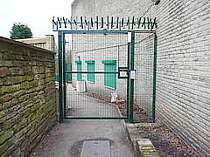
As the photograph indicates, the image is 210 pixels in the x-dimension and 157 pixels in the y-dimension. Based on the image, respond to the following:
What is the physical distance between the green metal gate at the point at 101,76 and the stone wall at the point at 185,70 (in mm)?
710

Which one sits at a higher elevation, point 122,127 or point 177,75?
point 177,75

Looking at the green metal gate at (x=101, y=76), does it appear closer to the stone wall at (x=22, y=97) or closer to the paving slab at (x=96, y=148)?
the stone wall at (x=22, y=97)

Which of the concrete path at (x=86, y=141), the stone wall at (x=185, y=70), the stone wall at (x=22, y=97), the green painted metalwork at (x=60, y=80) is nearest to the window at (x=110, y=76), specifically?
the concrete path at (x=86, y=141)

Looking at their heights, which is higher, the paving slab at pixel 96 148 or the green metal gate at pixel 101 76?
the green metal gate at pixel 101 76

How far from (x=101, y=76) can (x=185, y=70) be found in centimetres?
767

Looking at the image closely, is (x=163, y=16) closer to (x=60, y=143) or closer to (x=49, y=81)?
(x=49, y=81)

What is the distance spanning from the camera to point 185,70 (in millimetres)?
4398

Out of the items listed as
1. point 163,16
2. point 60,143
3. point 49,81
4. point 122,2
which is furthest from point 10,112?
point 122,2

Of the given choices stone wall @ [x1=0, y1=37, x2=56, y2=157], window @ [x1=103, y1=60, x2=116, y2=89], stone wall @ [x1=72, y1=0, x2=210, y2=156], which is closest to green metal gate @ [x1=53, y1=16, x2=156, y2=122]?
window @ [x1=103, y1=60, x2=116, y2=89]

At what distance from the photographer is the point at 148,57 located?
7.63 m

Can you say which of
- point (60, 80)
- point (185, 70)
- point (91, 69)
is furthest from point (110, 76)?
point (185, 70)

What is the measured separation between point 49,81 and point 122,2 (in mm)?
6924

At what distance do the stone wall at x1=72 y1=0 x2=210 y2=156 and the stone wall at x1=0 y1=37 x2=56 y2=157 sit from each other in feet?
8.87

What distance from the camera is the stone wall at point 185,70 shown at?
3.60 metres
